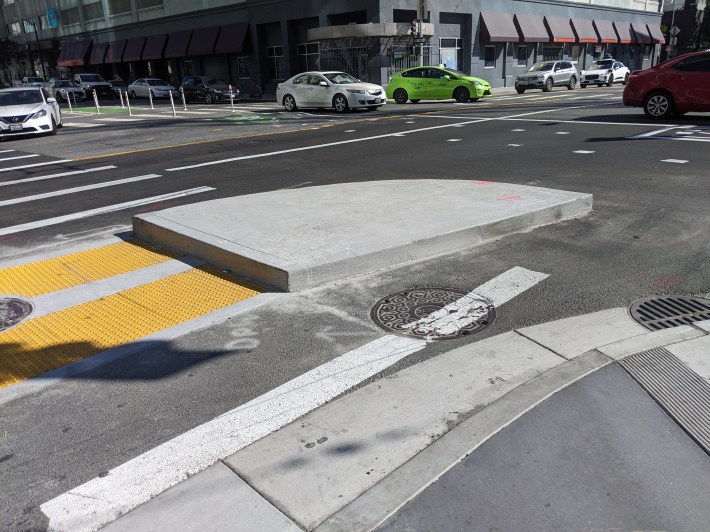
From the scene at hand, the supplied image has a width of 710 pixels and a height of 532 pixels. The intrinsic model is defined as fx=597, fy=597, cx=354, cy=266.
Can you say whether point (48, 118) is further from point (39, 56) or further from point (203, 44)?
point (39, 56)

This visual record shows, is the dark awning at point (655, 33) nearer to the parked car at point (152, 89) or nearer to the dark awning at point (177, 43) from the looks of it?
the dark awning at point (177, 43)

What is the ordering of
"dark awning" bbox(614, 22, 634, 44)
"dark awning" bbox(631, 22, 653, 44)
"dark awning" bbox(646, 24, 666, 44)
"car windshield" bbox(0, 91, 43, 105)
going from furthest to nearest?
1. "dark awning" bbox(646, 24, 666, 44)
2. "dark awning" bbox(631, 22, 653, 44)
3. "dark awning" bbox(614, 22, 634, 44)
4. "car windshield" bbox(0, 91, 43, 105)

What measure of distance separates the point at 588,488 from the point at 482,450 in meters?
0.51

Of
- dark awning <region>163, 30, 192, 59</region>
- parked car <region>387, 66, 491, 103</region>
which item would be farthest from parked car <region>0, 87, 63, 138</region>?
dark awning <region>163, 30, 192, 59</region>

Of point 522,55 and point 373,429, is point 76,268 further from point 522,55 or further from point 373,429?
point 522,55

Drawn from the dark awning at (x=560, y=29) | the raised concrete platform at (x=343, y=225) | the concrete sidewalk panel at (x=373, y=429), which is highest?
the dark awning at (x=560, y=29)

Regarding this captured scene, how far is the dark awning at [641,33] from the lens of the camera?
53.6 meters

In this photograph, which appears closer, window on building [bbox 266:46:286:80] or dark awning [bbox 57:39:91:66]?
window on building [bbox 266:46:286:80]

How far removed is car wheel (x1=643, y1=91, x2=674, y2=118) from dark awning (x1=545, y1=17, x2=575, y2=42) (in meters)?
30.0

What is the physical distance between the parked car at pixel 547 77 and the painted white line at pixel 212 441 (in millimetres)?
32727

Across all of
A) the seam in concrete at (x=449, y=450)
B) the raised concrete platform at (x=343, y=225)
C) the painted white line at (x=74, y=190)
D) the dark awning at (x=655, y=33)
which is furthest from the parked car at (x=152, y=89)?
the dark awning at (x=655, y=33)

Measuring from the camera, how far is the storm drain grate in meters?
3.16

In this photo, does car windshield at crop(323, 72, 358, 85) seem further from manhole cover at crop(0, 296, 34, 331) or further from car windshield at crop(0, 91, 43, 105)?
manhole cover at crop(0, 296, 34, 331)

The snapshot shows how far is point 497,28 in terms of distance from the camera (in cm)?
3928
